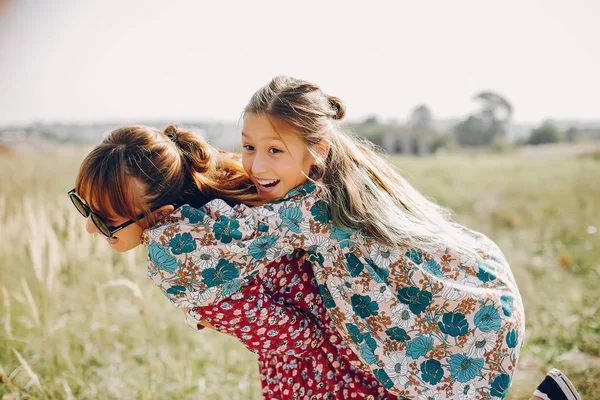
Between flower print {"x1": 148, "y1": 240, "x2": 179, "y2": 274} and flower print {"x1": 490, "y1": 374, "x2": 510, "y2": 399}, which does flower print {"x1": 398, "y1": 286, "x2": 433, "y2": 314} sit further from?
flower print {"x1": 148, "y1": 240, "x2": 179, "y2": 274}

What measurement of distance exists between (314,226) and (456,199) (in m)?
6.95

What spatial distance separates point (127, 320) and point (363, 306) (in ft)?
8.01

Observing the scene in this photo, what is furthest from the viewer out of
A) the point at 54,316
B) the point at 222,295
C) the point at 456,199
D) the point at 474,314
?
the point at 456,199

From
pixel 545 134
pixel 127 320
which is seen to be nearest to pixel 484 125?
pixel 545 134

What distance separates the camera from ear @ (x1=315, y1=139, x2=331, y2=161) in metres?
2.08

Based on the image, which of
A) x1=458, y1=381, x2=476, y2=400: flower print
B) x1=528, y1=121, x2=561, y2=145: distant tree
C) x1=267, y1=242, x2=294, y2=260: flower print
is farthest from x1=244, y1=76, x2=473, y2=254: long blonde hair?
x1=528, y1=121, x2=561, y2=145: distant tree

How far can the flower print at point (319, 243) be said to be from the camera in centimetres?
196

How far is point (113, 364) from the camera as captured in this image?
328cm

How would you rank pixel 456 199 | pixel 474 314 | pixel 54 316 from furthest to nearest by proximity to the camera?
1. pixel 456 199
2. pixel 54 316
3. pixel 474 314

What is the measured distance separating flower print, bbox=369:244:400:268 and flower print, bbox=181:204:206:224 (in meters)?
0.69

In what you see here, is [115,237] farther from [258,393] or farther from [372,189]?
[258,393]

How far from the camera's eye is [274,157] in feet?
6.62

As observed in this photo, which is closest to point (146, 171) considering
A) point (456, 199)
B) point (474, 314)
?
point (474, 314)

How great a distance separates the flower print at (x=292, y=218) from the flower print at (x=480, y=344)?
84 cm
